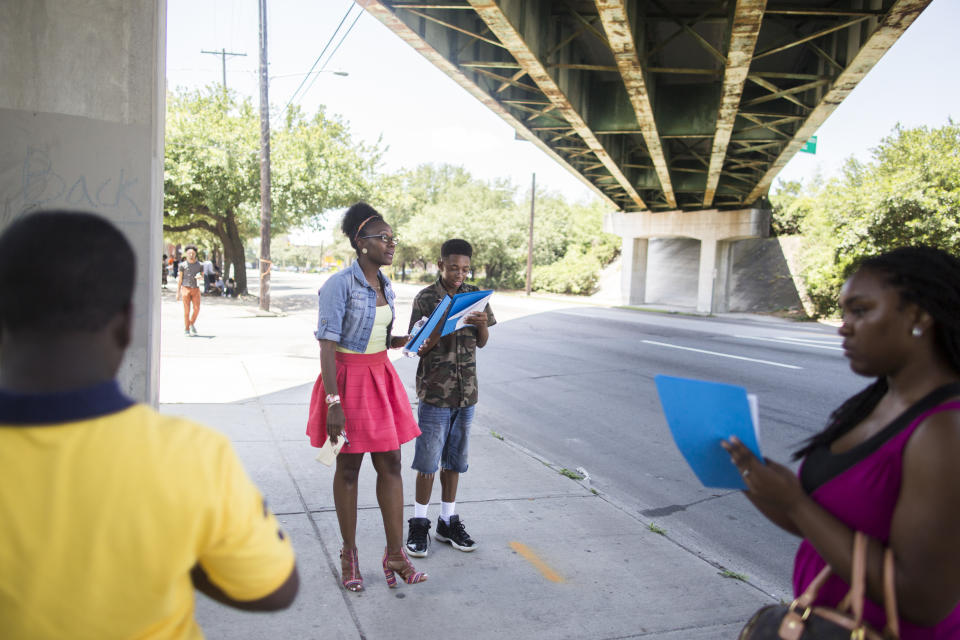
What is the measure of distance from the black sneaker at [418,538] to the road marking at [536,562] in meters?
0.53

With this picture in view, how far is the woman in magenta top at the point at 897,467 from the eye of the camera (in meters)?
1.37

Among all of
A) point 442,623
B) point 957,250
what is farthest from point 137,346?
point 957,250

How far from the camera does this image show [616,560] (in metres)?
3.98

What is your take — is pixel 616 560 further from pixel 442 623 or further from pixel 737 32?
pixel 737 32

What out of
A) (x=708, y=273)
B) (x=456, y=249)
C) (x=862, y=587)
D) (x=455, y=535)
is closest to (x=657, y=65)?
(x=456, y=249)

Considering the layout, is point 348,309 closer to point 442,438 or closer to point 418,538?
point 442,438

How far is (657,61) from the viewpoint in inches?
519

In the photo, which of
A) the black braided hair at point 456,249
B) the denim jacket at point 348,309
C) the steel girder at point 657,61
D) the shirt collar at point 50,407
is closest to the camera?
the shirt collar at point 50,407

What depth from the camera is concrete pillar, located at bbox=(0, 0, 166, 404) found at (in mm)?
3822

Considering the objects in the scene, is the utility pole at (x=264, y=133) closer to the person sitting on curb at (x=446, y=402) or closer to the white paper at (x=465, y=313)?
the person sitting on curb at (x=446, y=402)

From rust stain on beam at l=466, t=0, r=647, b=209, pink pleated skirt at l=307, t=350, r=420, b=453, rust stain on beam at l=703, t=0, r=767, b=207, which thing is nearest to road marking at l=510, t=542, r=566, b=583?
pink pleated skirt at l=307, t=350, r=420, b=453

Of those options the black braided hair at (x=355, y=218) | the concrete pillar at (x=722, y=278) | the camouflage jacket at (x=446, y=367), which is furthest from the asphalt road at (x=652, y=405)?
the concrete pillar at (x=722, y=278)

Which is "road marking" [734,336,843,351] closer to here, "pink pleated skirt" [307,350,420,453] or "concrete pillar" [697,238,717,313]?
"concrete pillar" [697,238,717,313]

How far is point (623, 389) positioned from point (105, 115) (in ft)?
25.4
